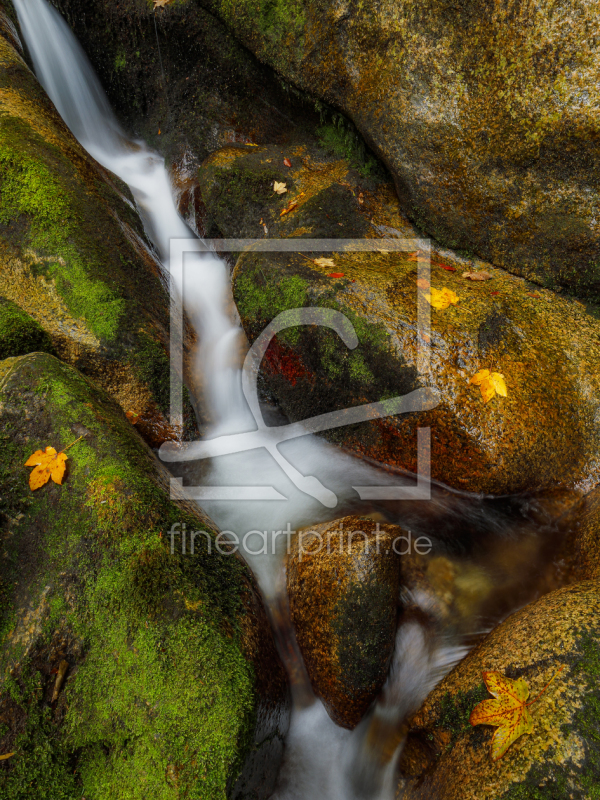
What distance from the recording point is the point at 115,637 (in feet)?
7.79

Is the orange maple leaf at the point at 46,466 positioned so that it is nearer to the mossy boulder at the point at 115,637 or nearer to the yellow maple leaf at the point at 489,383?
the mossy boulder at the point at 115,637

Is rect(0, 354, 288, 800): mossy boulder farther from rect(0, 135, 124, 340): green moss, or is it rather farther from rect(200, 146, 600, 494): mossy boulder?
rect(200, 146, 600, 494): mossy boulder

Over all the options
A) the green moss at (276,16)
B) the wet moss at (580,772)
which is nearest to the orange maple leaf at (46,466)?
the wet moss at (580,772)

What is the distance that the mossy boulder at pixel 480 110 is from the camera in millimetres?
3607

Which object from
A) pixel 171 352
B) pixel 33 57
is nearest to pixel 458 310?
pixel 171 352

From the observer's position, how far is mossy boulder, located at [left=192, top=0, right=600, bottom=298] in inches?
142

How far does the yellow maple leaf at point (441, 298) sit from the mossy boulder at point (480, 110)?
0.93 meters

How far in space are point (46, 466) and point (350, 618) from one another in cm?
197

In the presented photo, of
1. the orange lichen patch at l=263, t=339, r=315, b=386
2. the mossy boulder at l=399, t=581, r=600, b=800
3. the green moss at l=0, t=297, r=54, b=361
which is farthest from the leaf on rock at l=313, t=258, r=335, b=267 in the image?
the mossy boulder at l=399, t=581, r=600, b=800

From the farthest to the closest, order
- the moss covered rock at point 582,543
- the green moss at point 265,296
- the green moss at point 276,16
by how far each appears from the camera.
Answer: the green moss at point 276,16 → the green moss at point 265,296 → the moss covered rock at point 582,543

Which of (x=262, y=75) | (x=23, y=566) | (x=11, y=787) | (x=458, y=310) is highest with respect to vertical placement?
(x=262, y=75)

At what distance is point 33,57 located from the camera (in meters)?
6.12

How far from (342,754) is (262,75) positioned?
6.77 meters

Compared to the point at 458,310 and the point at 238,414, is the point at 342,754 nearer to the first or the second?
the point at 238,414
